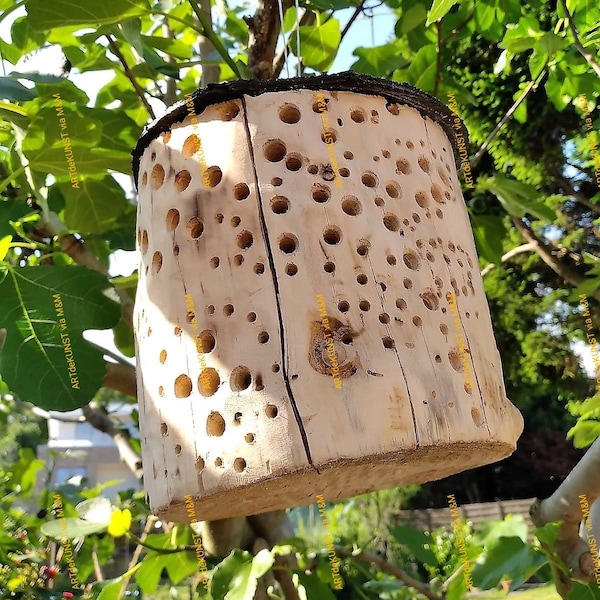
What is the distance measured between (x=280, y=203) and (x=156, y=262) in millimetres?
126

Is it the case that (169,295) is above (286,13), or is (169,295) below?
below

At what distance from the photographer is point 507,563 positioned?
79 cm

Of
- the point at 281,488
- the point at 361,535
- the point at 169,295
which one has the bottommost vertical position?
the point at 361,535

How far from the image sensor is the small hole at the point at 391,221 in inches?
21.6

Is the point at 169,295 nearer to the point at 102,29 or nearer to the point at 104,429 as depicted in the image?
the point at 102,29

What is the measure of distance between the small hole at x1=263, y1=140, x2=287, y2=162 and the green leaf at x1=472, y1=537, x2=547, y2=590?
540 millimetres

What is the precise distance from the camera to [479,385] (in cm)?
53

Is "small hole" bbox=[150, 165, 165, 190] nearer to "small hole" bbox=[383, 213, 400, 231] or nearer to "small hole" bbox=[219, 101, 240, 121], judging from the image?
"small hole" bbox=[219, 101, 240, 121]

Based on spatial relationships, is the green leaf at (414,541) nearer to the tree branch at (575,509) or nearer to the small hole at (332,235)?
the tree branch at (575,509)

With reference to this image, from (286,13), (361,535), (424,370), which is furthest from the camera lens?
(361,535)

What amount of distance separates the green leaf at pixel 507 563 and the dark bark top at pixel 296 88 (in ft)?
1.70

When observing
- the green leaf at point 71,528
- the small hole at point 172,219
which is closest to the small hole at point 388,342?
the small hole at point 172,219

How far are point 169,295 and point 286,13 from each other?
0.70 metres

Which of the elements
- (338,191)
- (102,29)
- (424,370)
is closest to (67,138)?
(102,29)
